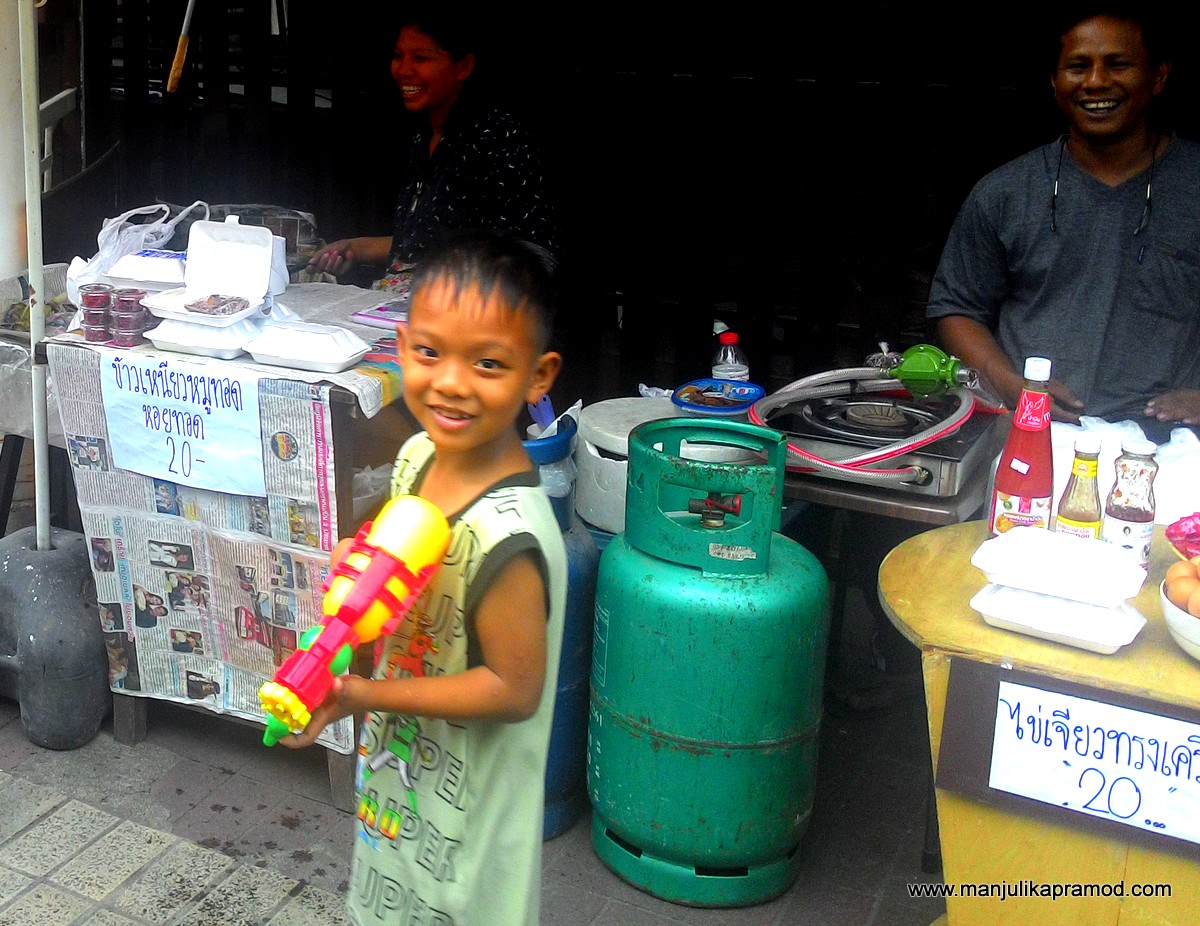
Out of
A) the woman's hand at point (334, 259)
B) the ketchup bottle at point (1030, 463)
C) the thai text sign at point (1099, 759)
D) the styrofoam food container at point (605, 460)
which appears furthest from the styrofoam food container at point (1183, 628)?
the woman's hand at point (334, 259)

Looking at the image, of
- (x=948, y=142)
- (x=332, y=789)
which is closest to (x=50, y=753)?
(x=332, y=789)

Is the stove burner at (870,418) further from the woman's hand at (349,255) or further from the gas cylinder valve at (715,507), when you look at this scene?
the woman's hand at (349,255)

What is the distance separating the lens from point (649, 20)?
4.13 meters

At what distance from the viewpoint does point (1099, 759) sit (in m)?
2.09

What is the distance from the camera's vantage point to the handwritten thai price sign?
3105mm

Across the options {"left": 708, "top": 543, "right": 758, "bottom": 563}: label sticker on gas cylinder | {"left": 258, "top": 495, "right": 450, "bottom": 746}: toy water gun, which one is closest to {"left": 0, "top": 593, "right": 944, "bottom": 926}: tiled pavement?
{"left": 708, "top": 543, "right": 758, "bottom": 563}: label sticker on gas cylinder

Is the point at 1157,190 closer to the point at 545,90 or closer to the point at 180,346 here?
the point at 545,90

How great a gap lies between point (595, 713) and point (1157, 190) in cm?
195

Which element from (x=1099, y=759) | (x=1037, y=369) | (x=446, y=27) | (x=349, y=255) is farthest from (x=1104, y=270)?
(x=349, y=255)

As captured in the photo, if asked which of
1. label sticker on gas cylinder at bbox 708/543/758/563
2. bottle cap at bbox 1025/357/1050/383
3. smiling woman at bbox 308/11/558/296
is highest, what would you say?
smiling woman at bbox 308/11/558/296

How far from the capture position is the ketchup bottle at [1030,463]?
8.45 feet

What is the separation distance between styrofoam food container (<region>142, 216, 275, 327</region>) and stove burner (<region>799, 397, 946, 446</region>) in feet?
4.83

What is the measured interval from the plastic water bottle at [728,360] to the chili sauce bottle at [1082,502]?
135cm

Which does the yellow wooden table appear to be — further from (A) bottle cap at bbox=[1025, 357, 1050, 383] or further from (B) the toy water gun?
(B) the toy water gun
